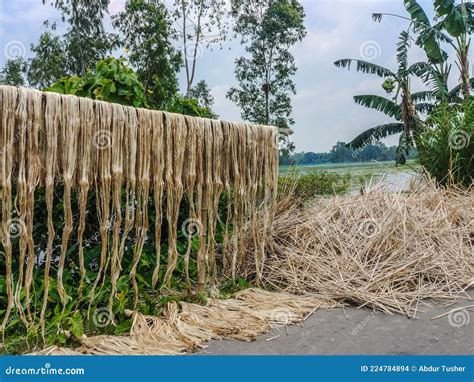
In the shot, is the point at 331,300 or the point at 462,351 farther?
the point at 331,300

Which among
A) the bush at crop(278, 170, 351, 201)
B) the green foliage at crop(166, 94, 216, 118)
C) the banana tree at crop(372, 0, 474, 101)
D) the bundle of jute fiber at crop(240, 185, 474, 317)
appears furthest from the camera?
the banana tree at crop(372, 0, 474, 101)

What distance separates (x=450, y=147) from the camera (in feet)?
20.1

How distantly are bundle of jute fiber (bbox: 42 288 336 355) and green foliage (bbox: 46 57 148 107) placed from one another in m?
1.69

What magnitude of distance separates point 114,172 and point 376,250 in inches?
87.5

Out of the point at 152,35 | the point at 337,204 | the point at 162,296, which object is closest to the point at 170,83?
the point at 152,35

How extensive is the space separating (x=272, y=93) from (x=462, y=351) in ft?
42.1

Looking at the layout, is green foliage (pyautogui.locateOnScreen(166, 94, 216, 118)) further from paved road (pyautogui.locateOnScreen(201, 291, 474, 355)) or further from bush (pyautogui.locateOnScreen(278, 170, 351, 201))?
paved road (pyautogui.locateOnScreen(201, 291, 474, 355))

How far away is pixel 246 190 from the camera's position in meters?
3.72

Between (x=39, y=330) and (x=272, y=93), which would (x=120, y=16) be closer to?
(x=272, y=93)

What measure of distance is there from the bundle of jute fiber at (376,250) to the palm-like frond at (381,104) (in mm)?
7311

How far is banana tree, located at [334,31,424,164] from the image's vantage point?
35.8 feet

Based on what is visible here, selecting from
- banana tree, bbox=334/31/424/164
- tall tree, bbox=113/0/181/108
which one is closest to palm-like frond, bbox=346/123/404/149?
banana tree, bbox=334/31/424/164

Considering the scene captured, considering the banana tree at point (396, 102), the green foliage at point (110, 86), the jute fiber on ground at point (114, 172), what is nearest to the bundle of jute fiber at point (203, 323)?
the jute fiber on ground at point (114, 172)

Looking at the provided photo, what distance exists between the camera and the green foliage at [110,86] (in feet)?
12.4
